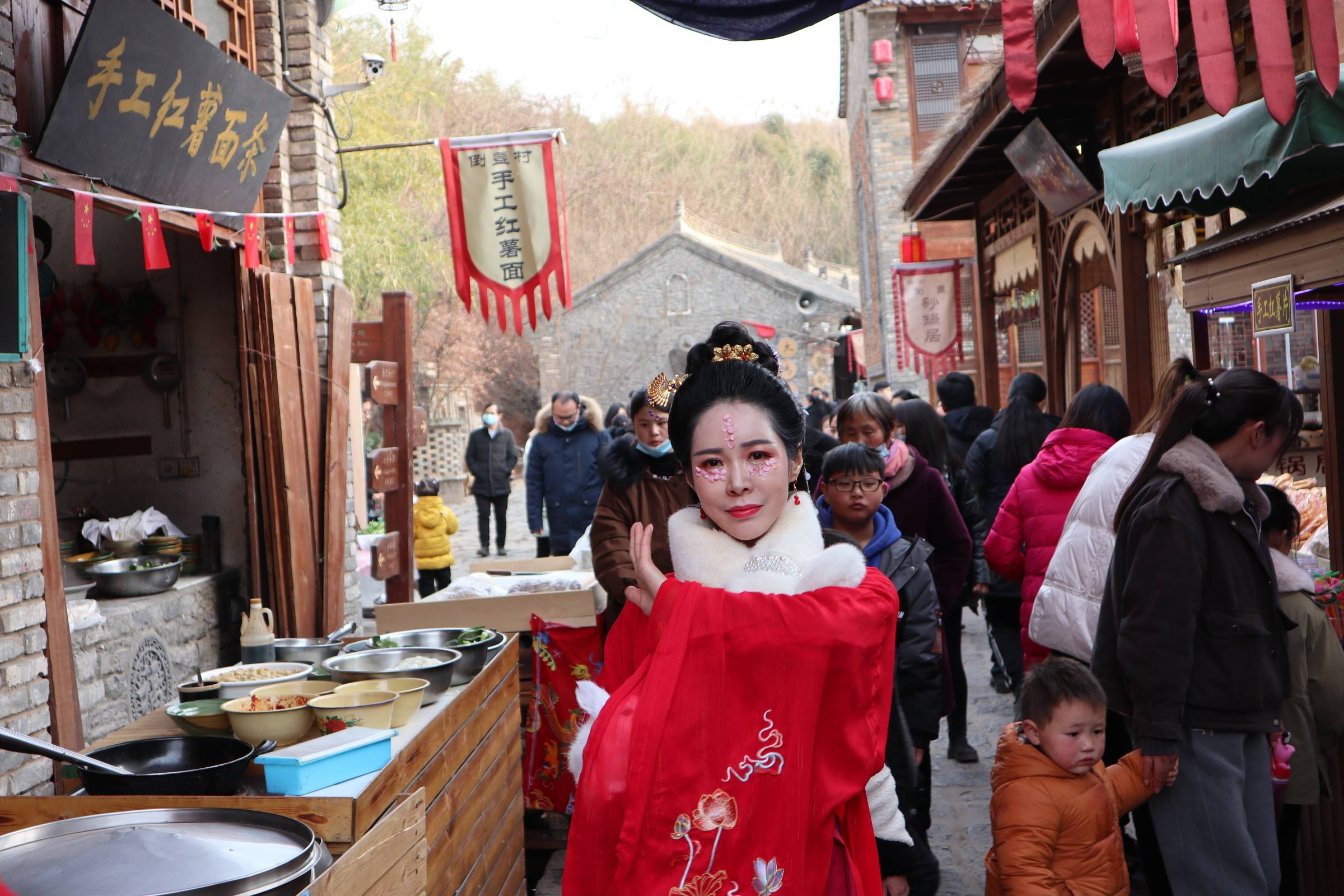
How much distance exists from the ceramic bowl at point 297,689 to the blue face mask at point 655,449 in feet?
5.30

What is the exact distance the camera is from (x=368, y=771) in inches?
97.7

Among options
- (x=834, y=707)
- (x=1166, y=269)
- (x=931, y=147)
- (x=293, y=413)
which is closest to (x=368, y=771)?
(x=834, y=707)

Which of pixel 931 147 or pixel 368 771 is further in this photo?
pixel 931 147

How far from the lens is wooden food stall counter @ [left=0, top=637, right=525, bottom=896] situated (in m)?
2.28

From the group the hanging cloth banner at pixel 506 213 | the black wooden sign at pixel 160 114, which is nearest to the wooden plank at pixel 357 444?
the hanging cloth banner at pixel 506 213

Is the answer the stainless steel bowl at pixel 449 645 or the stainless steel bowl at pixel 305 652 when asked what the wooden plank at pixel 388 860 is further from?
the stainless steel bowl at pixel 305 652

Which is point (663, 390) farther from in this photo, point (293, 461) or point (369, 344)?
point (369, 344)

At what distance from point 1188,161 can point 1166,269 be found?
9.07ft

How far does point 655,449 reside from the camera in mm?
4324

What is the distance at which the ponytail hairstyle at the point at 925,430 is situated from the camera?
595 cm

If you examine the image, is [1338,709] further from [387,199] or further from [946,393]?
[387,199]

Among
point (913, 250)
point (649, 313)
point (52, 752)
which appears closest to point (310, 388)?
point (52, 752)

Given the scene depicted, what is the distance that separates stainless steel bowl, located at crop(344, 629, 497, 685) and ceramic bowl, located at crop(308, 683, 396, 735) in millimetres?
617

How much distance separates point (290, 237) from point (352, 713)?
4720mm
